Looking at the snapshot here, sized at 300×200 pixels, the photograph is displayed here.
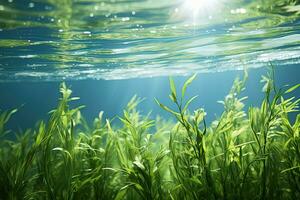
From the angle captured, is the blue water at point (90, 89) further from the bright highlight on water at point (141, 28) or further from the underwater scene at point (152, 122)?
the underwater scene at point (152, 122)

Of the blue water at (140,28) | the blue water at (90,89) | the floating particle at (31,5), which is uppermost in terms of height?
the floating particle at (31,5)

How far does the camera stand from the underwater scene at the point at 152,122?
492cm

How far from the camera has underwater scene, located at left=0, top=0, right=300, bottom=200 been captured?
4.92 meters

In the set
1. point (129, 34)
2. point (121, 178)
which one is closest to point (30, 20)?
point (129, 34)

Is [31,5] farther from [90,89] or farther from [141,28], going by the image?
[90,89]

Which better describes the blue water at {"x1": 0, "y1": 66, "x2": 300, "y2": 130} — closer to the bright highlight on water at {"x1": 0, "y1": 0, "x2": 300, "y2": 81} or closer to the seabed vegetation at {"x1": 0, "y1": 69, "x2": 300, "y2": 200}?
the bright highlight on water at {"x1": 0, "y1": 0, "x2": 300, "y2": 81}

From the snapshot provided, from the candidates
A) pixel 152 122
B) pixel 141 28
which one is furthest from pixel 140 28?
pixel 152 122

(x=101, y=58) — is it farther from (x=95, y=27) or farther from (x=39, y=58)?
(x=95, y=27)

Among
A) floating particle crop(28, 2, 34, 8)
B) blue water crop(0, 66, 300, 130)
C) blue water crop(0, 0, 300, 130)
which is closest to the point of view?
floating particle crop(28, 2, 34, 8)

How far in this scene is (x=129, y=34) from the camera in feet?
42.6

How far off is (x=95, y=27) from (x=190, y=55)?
9.49 meters

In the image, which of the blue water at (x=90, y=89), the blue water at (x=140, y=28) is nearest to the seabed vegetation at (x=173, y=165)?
the blue water at (x=140, y=28)

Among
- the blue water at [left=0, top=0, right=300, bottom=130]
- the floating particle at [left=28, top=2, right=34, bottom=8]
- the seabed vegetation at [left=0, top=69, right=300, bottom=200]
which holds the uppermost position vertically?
the floating particle at [left=28, top=2, right=34, bottom=8]

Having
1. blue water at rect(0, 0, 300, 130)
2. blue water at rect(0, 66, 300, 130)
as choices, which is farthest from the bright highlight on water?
blue water at rect(0, 66, 300, 130)
